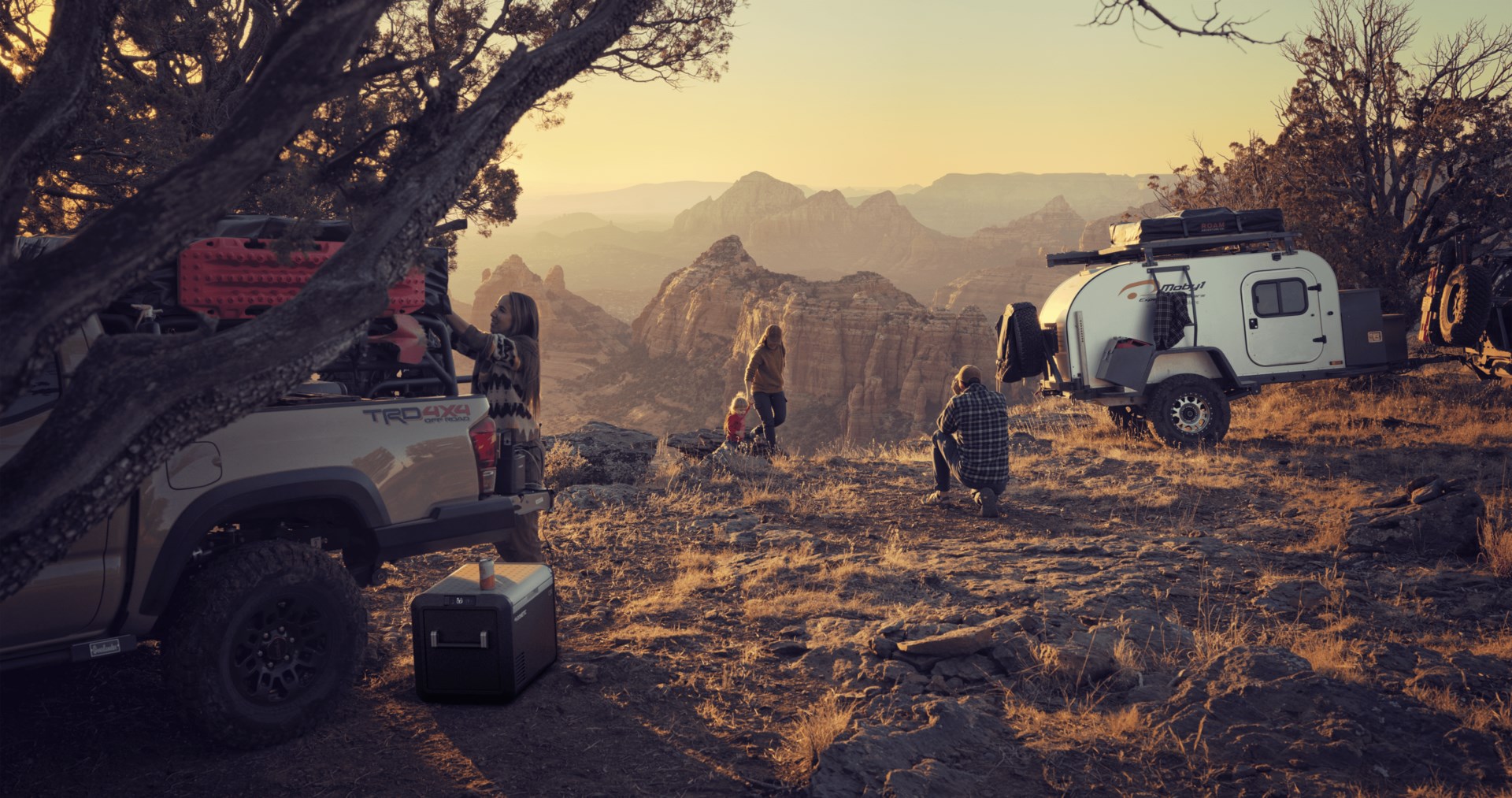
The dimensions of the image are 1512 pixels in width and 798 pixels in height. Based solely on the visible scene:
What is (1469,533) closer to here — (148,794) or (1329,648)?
(1329,648)

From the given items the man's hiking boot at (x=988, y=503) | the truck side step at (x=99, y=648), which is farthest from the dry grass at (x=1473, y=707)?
the truck side step at (x=99, y=648)

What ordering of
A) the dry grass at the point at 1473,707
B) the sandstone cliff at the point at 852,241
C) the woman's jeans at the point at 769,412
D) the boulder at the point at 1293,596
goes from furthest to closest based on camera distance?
the sandstone cliff at the point at 852,241, the woman's jeans at the point at 769,412, the boulder at the point at 1293,596, the dry grass at the point at 1473,707

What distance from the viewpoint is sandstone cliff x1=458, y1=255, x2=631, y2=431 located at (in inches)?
3012

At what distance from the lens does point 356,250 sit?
3.49 m

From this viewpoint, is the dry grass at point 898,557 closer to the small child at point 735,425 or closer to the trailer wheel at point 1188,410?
the small child at point 735,425

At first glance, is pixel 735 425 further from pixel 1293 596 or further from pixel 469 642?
pixel 469 642

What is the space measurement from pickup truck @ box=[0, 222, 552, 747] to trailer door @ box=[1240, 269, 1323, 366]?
11.0 metres

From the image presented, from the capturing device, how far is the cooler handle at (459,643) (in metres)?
4.71

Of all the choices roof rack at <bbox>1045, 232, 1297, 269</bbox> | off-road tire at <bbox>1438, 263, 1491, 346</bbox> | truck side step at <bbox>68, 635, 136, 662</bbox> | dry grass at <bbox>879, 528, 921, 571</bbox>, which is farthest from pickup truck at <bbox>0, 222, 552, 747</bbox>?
off-road tire at <bbox>1438, 263, 1491, 346</bbox>

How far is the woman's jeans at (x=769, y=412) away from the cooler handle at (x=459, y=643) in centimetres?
898

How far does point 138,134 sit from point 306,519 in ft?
25.9

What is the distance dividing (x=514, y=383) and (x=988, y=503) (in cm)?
473

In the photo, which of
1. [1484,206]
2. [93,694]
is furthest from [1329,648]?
[1484,206]

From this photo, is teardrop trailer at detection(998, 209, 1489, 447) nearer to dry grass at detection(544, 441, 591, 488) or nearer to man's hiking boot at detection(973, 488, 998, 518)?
man's hiking boot at detection(973, 488, 998, 518)
